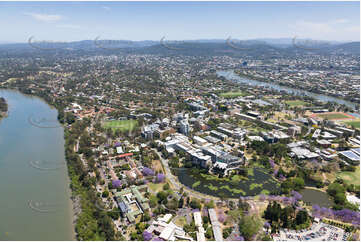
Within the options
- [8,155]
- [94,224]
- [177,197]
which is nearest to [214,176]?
[177,197]

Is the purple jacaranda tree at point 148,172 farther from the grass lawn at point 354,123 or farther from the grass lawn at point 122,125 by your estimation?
the grass lawn at point 354,123

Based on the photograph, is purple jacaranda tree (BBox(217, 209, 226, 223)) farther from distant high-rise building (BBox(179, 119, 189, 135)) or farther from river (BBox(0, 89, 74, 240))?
distant high-rise building (BBox(179, 119, 189, 135))

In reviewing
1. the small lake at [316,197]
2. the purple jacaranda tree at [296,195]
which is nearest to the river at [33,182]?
the purple jacaranda tree at [296,195]

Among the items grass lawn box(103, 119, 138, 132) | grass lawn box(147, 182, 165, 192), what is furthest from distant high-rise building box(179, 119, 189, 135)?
grass lawn box(147, 182, 165, 192)

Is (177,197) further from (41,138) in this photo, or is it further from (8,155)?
(41,138)

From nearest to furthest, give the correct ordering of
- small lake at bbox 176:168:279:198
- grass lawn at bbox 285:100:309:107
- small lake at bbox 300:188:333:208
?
1. small lake at bbox 300:188:333:208
2. small lake at bbox 176:168:279:198
3. grass lawn at bbox 285:100:309:107

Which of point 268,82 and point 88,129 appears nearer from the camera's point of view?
point 88,129
